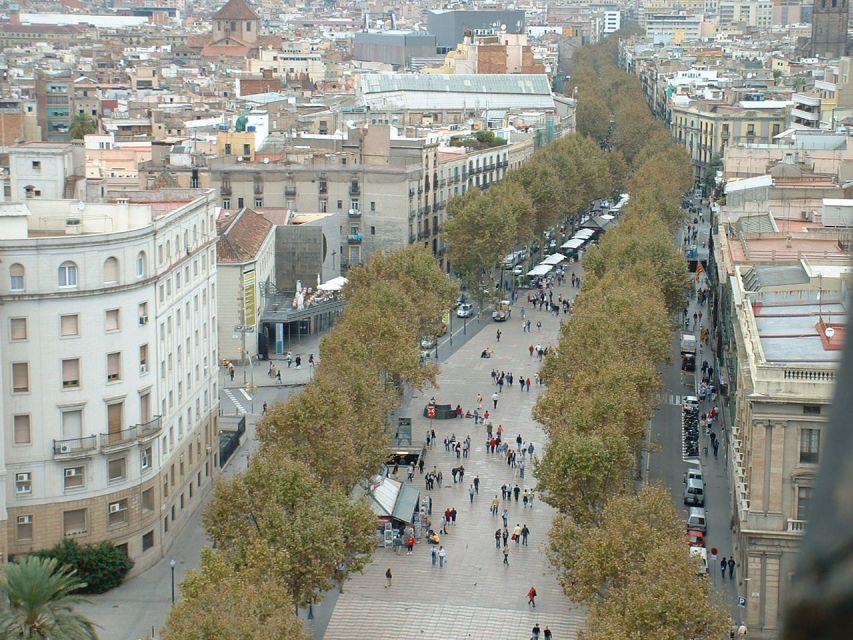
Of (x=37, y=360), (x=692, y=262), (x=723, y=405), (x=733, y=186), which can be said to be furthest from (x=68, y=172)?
(x=692, y=262)

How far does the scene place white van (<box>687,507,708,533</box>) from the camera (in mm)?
53688

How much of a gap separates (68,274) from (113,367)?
365cm

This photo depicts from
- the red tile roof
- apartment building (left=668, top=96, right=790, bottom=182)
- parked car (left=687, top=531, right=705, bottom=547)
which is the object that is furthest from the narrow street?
apartment building (left=668, top=96, right=790, bottom=182)

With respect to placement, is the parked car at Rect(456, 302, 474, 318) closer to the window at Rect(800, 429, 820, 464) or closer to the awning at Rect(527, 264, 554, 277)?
the awning at Rect(527, 264, 554, 277)

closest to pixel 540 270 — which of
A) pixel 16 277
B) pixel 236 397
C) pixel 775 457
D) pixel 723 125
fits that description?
pixel 236 397

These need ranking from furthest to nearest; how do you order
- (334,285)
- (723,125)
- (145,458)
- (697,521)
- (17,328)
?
(723,125), (334,285), (697,521), (145,458), (17,328)

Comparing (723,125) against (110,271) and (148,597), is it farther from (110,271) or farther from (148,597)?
(148,597)

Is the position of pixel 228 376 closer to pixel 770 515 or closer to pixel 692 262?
pixel 770 515

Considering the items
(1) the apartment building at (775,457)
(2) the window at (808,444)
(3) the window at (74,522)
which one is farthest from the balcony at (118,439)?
(2) the window at (808,444)

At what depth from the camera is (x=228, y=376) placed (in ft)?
263

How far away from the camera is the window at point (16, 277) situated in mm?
44375

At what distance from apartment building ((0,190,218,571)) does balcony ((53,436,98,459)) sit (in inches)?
1.3

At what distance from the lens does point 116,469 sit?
47719 mm

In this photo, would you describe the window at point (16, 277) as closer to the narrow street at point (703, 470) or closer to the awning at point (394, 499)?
the awning at point (394, 499)
